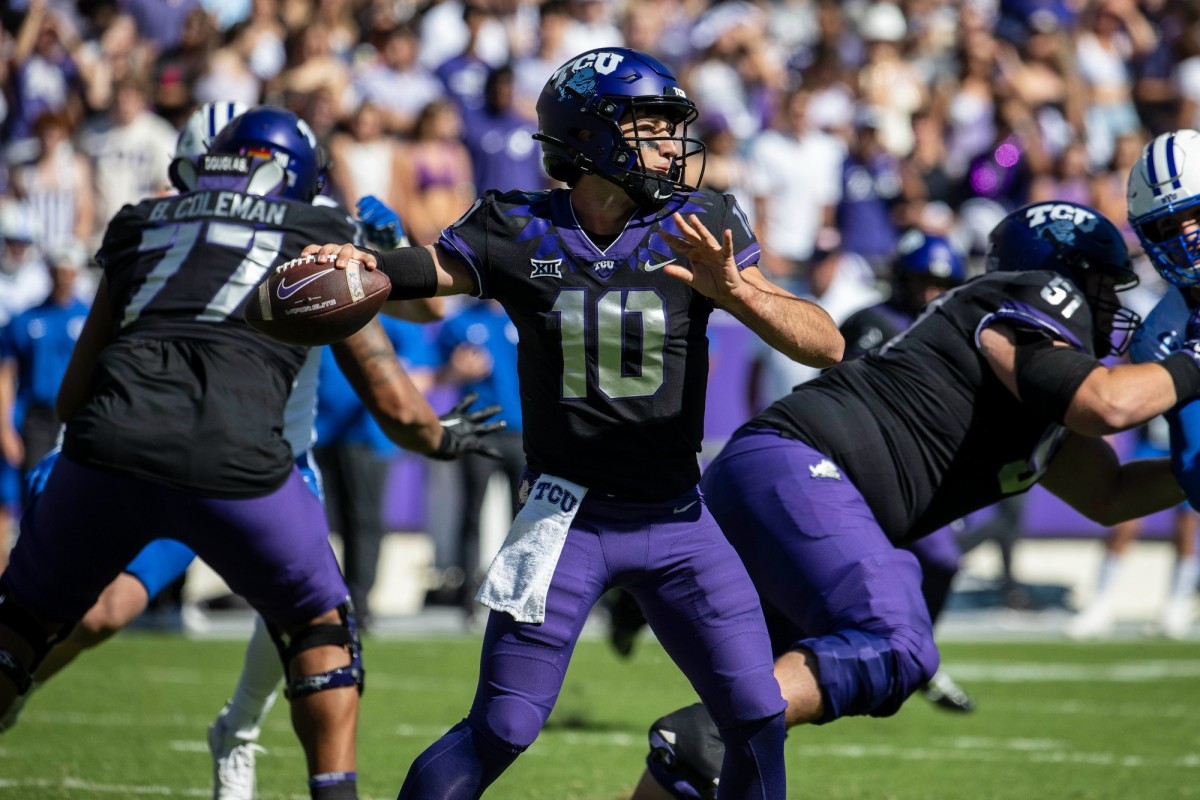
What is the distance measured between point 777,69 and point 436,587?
6266 millimetres

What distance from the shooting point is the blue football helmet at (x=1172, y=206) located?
453 centimetres

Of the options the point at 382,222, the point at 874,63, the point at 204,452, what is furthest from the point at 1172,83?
the point at 204,452

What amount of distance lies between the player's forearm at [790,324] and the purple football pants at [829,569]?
0.72 meters

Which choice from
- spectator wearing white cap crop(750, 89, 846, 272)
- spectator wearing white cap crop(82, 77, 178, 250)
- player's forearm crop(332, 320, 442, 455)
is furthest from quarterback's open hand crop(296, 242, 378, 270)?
spectator wearing white cap crop(750, 89, 846, 272)

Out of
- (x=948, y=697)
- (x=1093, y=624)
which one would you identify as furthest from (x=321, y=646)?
(x=1093, y=624)

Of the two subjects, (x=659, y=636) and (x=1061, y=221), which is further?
(x=1061, y=221)

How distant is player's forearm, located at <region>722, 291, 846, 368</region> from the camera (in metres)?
3.60

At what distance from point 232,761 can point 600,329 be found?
199 cm

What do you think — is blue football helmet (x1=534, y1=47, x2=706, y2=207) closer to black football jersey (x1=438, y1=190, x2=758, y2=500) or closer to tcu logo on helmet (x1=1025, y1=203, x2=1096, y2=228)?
black football jersey (x1=438, y1=190, x2=758, y2=500)

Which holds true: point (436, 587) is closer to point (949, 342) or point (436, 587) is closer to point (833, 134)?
point (833, 134)

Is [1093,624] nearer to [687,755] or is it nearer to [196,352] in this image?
[687,755]

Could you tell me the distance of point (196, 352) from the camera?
4359 millimetres

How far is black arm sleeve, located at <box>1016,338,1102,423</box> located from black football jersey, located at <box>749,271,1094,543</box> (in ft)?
0.59

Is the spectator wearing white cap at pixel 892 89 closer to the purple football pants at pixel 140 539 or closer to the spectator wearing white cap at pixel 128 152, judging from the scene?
the spectator wearing white cap at pixel 128 152
